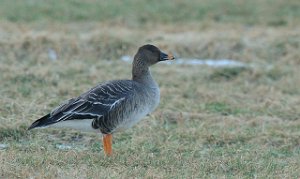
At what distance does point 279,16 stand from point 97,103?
31.3ft

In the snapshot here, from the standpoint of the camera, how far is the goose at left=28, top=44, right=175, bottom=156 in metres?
6.93

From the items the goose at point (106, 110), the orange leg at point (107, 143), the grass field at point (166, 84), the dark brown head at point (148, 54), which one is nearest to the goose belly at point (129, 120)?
the goose at point (106, 110)

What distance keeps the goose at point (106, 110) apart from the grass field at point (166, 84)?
11.4 inches

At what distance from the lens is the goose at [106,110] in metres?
6.93

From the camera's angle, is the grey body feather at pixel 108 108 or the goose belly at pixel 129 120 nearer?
the grey body feather at pixel 108 108

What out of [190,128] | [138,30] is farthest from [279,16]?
[190,128]

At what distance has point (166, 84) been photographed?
433 inches

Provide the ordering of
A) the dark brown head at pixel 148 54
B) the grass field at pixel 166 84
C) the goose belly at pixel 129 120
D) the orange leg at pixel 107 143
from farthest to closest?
1. the dark brown head at pixel 148 54
2. the orange leg at pixel 107 143
3. the goose belly at pixel 129 120
4. the grass field at pixel 166 84

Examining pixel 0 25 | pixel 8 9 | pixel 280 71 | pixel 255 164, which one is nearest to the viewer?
pixel 255 164

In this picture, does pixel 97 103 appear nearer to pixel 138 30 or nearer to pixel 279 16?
pixel 138 30

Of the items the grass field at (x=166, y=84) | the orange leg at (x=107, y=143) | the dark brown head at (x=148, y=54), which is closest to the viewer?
the grass field at (x=166, y=84)

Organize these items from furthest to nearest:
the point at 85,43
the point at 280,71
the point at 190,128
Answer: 1. the point at 85,43
2. the point at 280,71
3. the point at 190,128

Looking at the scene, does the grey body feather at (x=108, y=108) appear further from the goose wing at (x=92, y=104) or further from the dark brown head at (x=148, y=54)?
the dark brown head at (x=148, y=54)

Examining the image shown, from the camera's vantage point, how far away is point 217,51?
1282 centimetres
